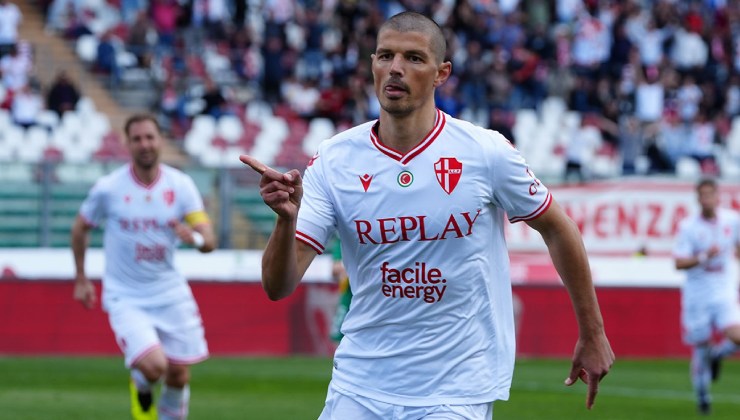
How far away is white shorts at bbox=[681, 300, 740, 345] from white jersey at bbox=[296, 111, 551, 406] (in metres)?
10.2

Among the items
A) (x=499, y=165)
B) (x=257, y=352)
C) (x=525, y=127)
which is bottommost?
(x=257, y=352)

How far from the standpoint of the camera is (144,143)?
1184 cm

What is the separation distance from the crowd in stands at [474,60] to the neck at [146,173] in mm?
14248

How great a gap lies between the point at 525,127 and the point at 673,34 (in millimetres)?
6167

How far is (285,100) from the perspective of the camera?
1102 inches

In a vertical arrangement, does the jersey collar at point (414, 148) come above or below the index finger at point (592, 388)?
above

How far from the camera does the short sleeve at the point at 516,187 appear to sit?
631 centimetres

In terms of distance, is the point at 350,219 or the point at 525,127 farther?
the point at 525,127

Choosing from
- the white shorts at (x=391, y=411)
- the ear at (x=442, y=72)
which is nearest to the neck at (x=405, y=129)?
the ear at (x=442, y=72)

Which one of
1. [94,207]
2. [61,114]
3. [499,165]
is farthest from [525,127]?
[499,165]

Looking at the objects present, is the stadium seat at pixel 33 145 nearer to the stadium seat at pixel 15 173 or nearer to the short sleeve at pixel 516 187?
the stadium seat at pixel 15 173

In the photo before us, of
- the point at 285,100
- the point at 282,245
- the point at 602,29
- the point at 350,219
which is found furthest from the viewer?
the point at 602,29

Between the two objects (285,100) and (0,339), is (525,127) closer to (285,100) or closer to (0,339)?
(285,100)

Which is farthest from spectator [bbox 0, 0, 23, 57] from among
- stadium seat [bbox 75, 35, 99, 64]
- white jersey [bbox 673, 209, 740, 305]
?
white jersey [bbox 673, 209, 740, 305]
